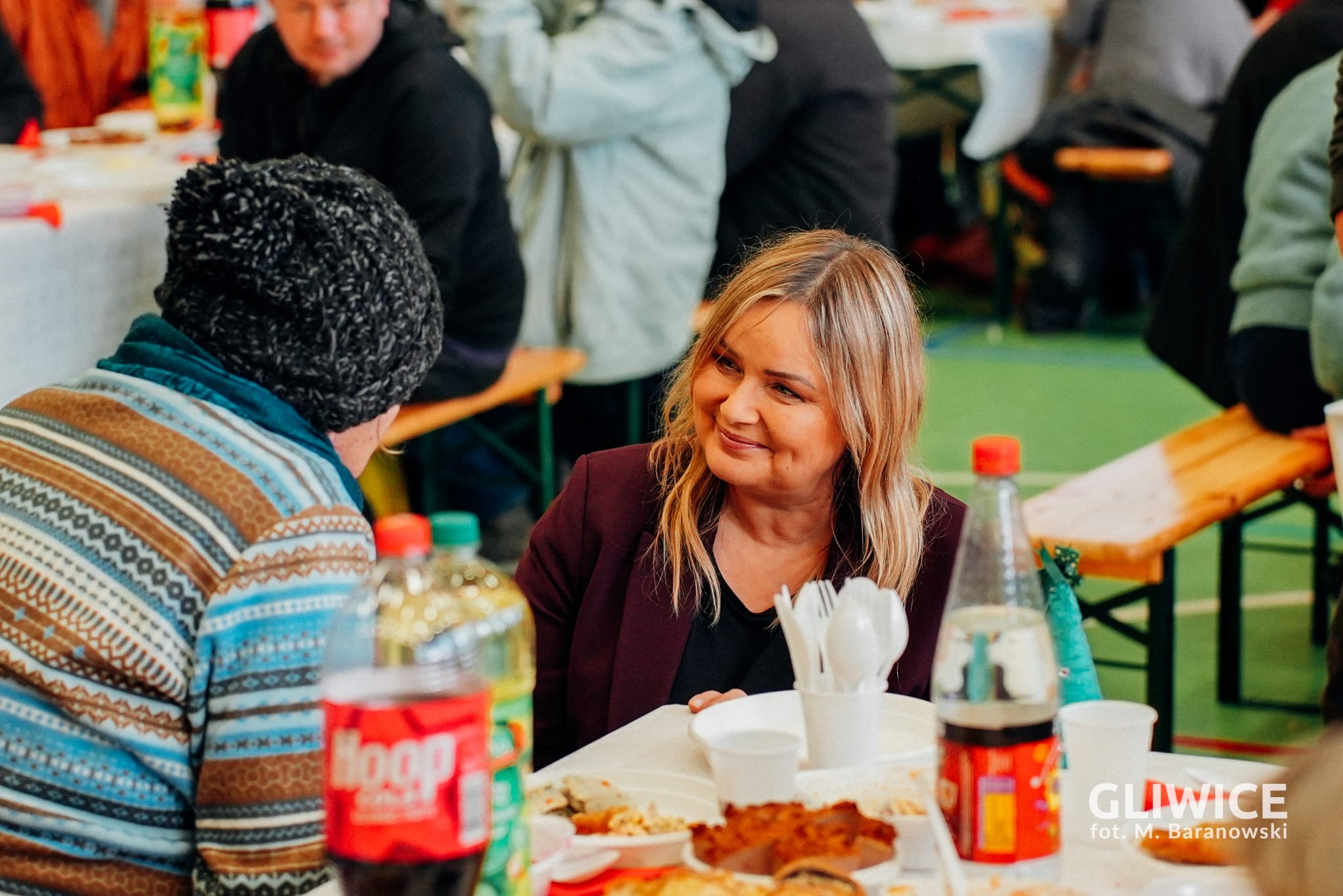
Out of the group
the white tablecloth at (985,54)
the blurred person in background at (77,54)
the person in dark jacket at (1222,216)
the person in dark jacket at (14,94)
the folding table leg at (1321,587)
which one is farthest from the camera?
the white tablecloth at (985,54)

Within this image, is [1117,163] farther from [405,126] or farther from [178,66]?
[405,126]

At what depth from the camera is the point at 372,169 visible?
12.2ft

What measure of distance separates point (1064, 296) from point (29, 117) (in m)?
4.62

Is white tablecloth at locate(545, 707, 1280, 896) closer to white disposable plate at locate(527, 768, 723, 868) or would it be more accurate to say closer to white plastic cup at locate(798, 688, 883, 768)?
white disposable plate at locate(527, 768, 723, 868)

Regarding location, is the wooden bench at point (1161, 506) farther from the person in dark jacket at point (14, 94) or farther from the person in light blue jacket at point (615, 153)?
the person in dark jacket at point (14, 94)

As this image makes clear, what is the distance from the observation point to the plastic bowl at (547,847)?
1.30m

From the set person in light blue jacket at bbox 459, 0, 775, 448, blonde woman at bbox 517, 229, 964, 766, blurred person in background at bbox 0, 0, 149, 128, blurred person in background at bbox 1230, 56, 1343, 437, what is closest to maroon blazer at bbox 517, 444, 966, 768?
blonde woman at bbox 517, 229, 964, 766

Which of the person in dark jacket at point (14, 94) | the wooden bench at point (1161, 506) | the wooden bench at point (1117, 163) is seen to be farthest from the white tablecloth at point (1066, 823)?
the wooden bench at point (1117, 163)

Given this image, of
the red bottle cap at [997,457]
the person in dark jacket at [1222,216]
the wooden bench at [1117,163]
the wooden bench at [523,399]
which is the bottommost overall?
the wooden bench at [1117,163]

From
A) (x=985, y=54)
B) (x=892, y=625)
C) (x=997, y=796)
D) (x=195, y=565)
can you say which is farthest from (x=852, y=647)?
(x=985, y=54)

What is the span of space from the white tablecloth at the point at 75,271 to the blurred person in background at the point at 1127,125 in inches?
187

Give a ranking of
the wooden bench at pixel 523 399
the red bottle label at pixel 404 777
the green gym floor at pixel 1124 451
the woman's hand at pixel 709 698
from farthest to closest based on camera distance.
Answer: the wooden bench at pixel 523 399 < the green gym floor at pixel 1124 451 < the woman's hand at pixel 709 698 < the red bottle label at pixel 404 777

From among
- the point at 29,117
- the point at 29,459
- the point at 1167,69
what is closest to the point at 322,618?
the point at 29,459

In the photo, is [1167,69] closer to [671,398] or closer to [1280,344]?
[1280,344]
